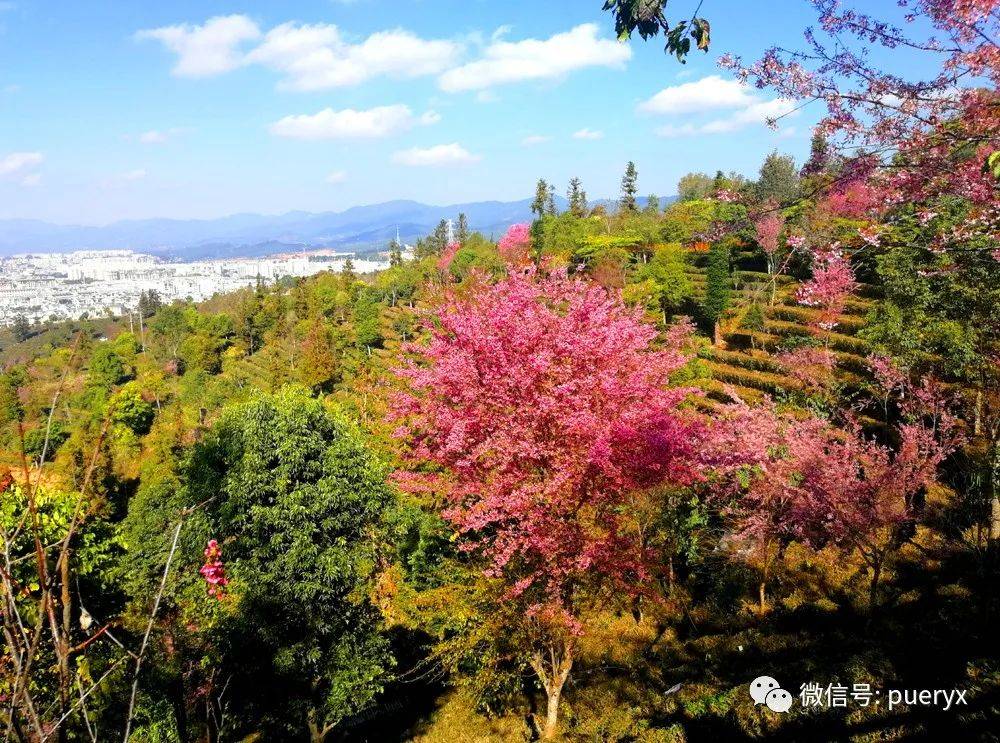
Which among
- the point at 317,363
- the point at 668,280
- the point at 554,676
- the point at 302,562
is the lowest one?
the point at 554,676

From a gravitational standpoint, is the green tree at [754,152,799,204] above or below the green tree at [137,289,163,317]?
above

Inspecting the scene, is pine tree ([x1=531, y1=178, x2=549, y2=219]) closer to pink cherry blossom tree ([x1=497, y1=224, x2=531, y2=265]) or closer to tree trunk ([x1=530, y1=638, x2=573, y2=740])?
pink cherry blossom tree ([x1=497, y1=224, x2=531, y2=265])

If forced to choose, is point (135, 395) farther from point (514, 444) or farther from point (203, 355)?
point (514, 444)

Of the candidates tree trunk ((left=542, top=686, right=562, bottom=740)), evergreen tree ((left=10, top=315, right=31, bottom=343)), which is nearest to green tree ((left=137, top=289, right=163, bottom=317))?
evergreen tree ((left=10, top=315, right=31, bottom=343))

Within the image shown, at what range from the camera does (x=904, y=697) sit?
6.00 metres

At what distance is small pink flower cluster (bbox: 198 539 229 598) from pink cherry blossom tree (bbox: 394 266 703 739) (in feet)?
23.1

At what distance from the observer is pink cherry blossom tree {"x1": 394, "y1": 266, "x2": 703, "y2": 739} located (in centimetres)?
720

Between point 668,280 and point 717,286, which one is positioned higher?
point 668,280

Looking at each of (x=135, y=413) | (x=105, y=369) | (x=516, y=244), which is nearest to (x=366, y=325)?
(x=135, y=413)

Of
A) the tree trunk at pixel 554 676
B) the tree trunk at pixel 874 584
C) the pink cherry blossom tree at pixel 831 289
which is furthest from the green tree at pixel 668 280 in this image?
the tree trunk at pixel 554 676

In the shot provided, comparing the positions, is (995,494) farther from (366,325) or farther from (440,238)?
(440,238)

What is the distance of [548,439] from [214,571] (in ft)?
30.6

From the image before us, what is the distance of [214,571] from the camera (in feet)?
41.7

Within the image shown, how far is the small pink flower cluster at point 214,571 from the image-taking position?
1251cm
